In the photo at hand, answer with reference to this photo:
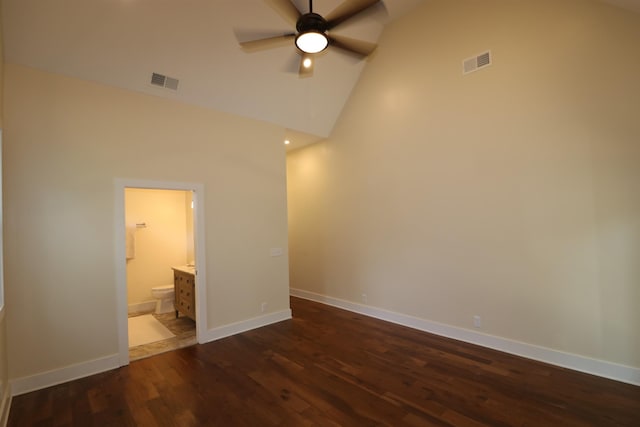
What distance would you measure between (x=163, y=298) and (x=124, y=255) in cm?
232

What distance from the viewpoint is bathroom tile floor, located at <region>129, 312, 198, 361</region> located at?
12.7ft

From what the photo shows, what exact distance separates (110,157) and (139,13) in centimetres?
157

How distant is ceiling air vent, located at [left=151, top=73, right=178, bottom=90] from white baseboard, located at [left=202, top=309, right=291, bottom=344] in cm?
328

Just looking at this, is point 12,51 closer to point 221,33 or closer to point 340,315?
point 221,33

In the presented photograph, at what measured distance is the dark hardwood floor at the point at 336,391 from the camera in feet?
8.16

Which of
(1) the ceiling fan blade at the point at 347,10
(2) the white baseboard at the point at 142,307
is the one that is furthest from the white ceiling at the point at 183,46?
(2) the white baseboard at the point at 142,307

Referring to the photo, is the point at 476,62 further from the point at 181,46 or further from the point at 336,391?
the point at 336,391

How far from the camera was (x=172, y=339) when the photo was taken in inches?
170

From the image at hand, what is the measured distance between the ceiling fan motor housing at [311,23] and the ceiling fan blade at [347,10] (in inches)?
3.4

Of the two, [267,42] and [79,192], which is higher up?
[267,42]

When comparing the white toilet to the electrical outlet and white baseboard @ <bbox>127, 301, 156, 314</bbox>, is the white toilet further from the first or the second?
the electrical outlet

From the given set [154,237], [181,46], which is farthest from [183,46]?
[154,237]

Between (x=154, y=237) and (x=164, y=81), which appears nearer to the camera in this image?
(x=164, y=81)

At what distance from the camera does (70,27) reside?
292 cm
